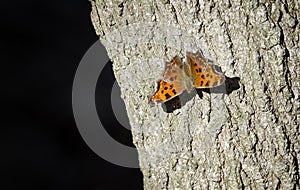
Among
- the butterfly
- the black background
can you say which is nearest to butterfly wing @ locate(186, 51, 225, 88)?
the butterfly

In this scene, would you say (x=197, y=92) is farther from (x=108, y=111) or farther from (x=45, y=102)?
(x=45, y=102)

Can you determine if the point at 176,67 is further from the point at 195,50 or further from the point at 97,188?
the point at 97,188

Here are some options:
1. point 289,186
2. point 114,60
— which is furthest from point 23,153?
point 289,186

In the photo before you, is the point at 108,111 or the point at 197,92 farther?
the point at 108,111

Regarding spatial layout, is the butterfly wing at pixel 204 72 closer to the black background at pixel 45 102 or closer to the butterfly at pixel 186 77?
the butterfly at pixel 186 77

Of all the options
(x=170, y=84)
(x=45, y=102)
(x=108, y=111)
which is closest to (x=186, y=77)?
(x=170, y=84)

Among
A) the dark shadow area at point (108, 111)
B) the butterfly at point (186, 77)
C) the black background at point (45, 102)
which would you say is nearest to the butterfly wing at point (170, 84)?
the butterfly at point (186, 77)

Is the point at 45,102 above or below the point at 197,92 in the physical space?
below
